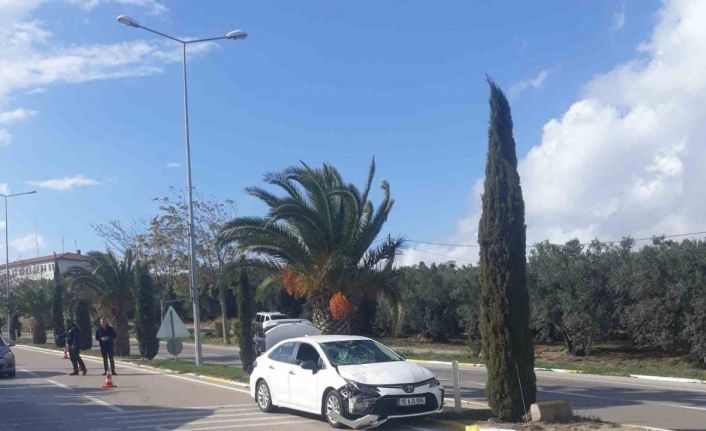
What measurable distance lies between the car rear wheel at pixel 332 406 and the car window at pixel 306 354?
3.02 feet

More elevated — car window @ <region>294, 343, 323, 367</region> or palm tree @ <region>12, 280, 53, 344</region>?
palm tree @ <region>12, 280, 53, 344</region>

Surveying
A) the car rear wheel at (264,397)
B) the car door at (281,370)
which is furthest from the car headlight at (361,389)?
the car rear wheel at (264,397)

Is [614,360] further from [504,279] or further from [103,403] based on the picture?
[103,403]

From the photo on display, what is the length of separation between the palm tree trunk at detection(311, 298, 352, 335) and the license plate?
23.3ft

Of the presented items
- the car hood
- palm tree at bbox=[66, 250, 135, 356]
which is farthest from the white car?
palm tree at bbox=[66, 250, 135, 356]

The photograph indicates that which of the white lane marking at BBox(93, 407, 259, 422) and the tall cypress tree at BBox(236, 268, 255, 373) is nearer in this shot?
the white lane marking at BBox(93, 407, 259, 422)

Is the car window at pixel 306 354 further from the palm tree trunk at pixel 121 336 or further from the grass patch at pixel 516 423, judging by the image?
the palm tree trunk at pixel 121 336

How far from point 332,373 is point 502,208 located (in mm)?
3732

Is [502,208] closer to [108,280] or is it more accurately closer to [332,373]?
[332,373]

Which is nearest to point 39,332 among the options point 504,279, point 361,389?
point 361,389

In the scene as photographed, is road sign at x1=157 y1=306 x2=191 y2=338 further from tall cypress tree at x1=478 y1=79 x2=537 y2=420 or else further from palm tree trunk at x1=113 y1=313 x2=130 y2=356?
tall cypress tree at x1=478 y1=79 x2=537 y2=420

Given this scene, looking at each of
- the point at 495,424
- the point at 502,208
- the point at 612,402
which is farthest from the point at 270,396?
the point at 612,402

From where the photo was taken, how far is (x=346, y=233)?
1884 centimetres

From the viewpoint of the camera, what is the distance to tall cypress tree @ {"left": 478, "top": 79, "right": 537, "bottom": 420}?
468 inches
